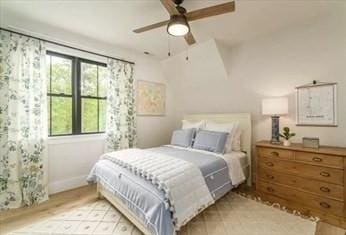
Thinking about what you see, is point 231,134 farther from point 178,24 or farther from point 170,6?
point 170,6

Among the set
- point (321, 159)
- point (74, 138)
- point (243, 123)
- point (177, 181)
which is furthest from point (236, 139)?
point (74, 138)

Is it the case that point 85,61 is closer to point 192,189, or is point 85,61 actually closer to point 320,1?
point 192,189

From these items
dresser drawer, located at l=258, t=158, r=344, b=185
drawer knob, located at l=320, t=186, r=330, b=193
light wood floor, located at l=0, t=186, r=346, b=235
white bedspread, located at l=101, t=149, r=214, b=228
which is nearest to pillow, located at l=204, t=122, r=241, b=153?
dresser drawer, located at l=258, t=158, r=344, b=185

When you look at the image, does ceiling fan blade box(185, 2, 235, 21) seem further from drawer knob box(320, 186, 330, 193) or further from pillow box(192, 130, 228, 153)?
drawer knob box(320, 186, 330, 193)

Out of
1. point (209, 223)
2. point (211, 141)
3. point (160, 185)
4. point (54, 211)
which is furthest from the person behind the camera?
point (211, 141)

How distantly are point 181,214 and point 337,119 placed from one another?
2.39 metres

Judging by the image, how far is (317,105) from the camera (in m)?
2.66

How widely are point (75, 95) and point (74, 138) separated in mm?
751

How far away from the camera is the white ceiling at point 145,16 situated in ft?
7.50

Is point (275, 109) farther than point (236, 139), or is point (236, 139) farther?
point (236, 139)

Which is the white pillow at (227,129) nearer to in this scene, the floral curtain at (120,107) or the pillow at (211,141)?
the pillow at (211,141)

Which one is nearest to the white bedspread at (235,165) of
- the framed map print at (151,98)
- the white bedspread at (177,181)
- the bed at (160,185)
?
the bed at (160,185)

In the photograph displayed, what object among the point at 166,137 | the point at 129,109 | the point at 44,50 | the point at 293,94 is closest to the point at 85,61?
the point at 44,50

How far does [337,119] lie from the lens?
2.49 m
